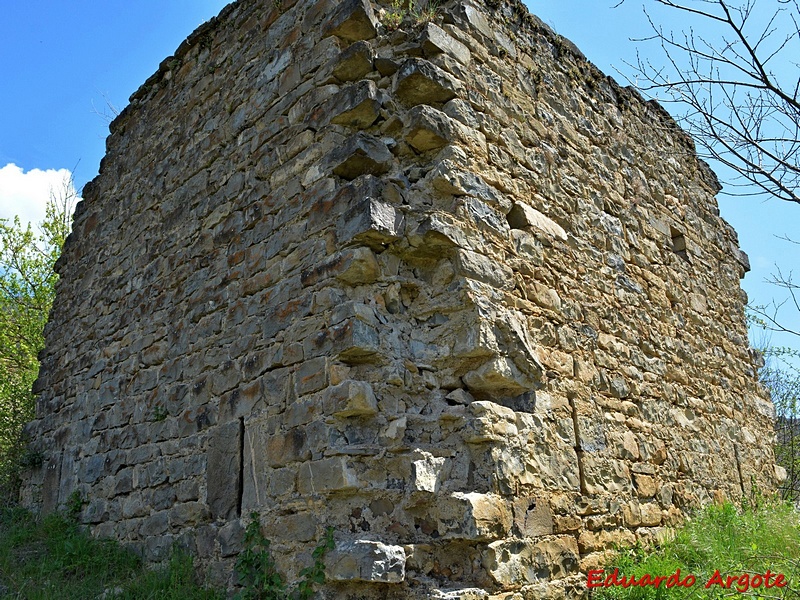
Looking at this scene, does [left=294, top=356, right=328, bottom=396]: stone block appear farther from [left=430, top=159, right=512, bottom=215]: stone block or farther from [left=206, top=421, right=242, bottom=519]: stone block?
[left=430, top=159, right=512, bottom=215]: stone block

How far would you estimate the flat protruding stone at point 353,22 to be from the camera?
4406 mm

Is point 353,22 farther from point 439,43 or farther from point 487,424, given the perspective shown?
point 487,424

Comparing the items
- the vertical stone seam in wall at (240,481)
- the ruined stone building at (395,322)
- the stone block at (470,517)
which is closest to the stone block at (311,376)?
the ruined stone building at (395,322)

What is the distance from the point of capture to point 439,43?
14.5 feet

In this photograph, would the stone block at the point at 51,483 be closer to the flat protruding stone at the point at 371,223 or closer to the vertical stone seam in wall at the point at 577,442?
the flat protruding stone at the point at 371,223

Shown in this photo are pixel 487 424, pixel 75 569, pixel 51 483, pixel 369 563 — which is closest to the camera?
pixel 369 563

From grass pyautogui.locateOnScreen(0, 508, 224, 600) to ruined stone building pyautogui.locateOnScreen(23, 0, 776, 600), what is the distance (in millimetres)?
185

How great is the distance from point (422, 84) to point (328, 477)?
234cm

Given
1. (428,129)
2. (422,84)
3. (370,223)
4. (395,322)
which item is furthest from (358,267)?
(422,84)

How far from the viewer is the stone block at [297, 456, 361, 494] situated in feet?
11.7

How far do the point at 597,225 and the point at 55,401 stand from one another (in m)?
5.32

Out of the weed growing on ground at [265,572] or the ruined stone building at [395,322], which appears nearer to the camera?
the weed growing on ground at [265,572]

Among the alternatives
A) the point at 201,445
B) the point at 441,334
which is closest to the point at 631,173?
the point at 441,334

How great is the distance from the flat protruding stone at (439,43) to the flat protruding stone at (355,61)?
0.35 m
